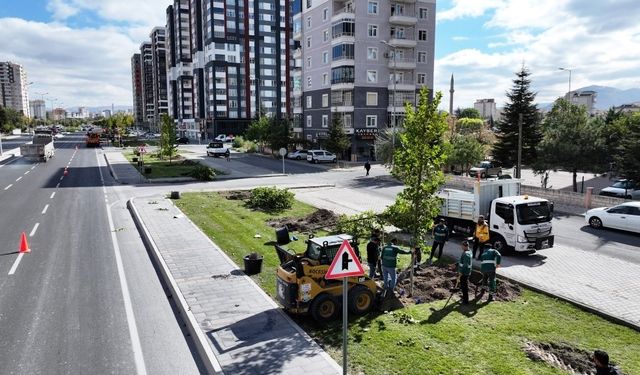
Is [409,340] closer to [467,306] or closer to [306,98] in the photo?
[467,306]

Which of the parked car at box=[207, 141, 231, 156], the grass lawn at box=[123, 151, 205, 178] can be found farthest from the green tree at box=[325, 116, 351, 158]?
the grass lawn at box=[123, 151, 205, 178]

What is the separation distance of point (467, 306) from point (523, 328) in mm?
1603

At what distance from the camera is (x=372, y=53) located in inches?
2368

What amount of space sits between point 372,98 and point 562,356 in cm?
5374

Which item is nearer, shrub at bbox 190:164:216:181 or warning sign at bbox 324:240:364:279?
warning sign at bbox 324:240:364:279

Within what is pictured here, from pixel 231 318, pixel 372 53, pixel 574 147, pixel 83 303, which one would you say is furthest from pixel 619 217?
pixel 372 53

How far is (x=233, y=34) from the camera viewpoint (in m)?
115

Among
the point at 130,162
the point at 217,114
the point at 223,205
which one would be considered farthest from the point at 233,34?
the point at 223,205

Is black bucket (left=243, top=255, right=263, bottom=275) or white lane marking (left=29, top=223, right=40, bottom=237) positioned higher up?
black bucket (left=243, top=255, right=263, bottom=275)

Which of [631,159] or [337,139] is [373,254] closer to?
[631,159]

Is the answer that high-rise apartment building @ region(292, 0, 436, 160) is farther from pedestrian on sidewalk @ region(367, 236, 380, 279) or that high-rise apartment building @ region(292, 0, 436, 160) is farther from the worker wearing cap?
the worker wearing cap

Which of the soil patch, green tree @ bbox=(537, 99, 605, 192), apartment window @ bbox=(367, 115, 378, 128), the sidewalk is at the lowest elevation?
the soil patch

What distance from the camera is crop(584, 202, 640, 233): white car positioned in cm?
2123

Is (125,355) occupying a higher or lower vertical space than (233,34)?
lower
